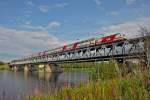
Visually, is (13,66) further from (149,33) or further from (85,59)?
(149,33)

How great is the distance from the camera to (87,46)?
7438 cm

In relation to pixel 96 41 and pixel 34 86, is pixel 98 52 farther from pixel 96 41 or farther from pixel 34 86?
pixel 34 86

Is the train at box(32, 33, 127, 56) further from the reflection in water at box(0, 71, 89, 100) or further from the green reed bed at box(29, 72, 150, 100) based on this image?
the green reed bed at box(29, 72, 150, 100)

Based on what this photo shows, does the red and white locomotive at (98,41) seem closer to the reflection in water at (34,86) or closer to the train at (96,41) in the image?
the train at (96,41)

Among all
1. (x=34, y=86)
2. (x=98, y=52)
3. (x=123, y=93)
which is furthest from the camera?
(x=98, y=52)

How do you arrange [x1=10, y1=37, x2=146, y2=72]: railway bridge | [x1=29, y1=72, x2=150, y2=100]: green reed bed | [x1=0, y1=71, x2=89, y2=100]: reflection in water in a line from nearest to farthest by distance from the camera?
[x1=29, y1=72, x2=150, y2=100]: green reed bed, [x1=0, y1=71, x2=89, y2=100]: reflection in water, [x1=10, y1=37, x2=146, y2=72]: railway bridge

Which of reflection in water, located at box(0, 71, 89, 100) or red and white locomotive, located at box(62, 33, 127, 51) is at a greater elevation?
red and white locomotive, located at box(62, 33, 127, 51)

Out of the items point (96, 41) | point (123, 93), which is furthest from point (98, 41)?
point (123, 93)

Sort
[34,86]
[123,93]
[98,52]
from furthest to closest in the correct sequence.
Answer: [98,52] → [34,86] → [123,93]

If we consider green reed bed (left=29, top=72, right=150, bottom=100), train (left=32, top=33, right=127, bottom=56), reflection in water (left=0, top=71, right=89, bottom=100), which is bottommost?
reflection in water (left=0, top=71, right=89, bottom=100)

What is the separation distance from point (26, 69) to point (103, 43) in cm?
8631

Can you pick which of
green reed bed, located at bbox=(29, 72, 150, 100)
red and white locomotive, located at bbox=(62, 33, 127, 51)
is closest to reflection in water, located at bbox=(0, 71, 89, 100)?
green reed bed, located at bbox=(29, 72, 150, 100)

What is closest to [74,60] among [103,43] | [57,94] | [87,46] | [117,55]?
[87,46]

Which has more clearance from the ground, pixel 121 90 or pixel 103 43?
pixel 103 43
